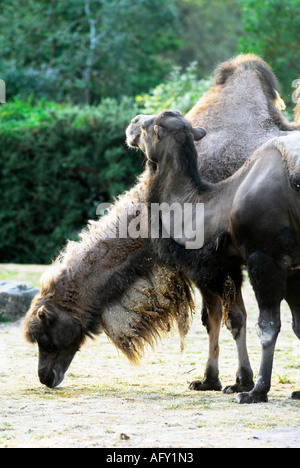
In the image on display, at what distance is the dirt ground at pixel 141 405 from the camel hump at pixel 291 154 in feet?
5.50

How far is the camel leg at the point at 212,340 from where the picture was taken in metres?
6.85

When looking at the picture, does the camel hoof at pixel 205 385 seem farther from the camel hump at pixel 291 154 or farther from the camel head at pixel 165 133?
the camel hump at pixel 291 154

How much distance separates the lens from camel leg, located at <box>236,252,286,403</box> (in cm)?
576

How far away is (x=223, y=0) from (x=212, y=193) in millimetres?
38812

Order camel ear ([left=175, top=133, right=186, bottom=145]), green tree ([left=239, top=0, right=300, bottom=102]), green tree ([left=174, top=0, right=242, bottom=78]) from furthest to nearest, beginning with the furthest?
green tree ([left=174, top=0, right=242, bottom=78]) → green tree ([left=239, top=0, right=300, bottom=102]) → camel ear ([left=175, top=133, right=186, bottom=145])

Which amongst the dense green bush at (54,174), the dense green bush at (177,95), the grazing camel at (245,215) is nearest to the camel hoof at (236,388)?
the grazing camel at (245,215)

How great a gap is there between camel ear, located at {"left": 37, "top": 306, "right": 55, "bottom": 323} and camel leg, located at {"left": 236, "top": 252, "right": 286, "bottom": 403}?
5.90 feet

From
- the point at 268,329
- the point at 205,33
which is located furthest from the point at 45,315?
the point at 205,33

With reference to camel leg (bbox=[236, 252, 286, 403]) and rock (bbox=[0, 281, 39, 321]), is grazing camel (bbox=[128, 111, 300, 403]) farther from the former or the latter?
A: rock (bbox=[0, 281, 39, 321])

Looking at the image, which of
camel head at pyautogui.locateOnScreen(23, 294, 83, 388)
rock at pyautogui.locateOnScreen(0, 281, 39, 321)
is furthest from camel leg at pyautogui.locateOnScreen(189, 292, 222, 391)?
rock at pyautogui.locateOnScreen(0, 281, 39, 321)

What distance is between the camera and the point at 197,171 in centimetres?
651

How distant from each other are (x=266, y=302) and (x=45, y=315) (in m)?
2.00
